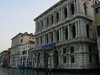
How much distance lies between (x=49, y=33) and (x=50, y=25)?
2707 mm

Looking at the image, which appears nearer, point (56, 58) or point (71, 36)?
point (71, 36)

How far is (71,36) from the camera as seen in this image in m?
38.8

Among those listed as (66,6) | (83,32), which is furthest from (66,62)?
(66,6)

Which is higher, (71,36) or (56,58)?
(71,36)

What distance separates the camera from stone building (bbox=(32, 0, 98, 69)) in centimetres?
3471

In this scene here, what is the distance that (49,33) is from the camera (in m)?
47.8

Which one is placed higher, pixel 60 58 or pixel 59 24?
pixel 59 24

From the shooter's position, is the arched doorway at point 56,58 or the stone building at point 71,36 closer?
the stone building at point 71,36

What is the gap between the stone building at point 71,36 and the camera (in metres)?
34.7

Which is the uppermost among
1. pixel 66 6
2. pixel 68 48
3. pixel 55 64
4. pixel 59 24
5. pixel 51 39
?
pixel 66 6

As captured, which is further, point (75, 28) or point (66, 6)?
point (66, 6)

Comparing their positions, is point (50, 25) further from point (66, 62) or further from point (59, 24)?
point (66, 62)

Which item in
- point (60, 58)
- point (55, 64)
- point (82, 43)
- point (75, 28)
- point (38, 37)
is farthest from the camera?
point (38, 37)

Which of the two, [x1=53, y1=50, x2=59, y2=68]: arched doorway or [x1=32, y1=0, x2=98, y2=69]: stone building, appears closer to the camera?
[x1=32, y1=0, x2=98, y2=69]: stone building
